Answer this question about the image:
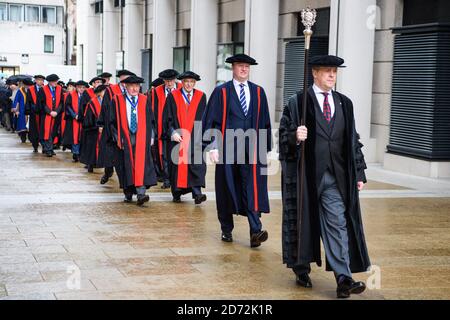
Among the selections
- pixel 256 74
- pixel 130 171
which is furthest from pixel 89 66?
pixel 130 171

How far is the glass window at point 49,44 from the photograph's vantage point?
2623 inches

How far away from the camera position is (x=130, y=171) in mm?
11336

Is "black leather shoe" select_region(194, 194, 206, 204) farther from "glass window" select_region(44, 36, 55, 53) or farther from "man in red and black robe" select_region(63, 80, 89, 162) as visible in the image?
"glass window" select_region(44, 36, 55, 53)

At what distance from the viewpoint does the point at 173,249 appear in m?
8.20

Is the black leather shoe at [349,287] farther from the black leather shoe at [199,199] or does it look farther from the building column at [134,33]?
the building column at [134,33]

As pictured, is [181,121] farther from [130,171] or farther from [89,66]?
[89,66]

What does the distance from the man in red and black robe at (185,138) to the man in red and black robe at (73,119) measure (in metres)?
6.59

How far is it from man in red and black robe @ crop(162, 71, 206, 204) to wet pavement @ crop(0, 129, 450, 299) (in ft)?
1.05

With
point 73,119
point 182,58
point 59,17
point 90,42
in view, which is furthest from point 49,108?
point 59,17

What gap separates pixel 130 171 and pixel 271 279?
4.74m

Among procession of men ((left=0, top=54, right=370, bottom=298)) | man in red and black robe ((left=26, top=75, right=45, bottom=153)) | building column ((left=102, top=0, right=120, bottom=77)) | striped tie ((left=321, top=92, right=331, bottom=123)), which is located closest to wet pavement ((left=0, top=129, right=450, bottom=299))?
procession of men ((left=0, top=54, right=370, bottom=298))

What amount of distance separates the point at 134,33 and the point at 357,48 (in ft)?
58.3

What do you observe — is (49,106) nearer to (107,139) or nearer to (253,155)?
(107,139)

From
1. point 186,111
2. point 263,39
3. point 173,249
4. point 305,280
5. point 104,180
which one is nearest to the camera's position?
point 305,280
